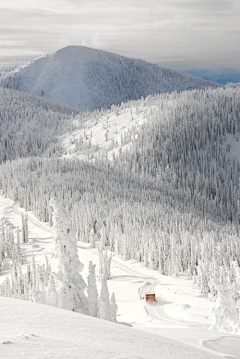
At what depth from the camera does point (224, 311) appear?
50.1 m

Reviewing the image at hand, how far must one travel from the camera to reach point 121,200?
173625 mm

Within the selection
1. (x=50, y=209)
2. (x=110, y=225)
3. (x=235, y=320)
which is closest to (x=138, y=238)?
(x=110, y=225)

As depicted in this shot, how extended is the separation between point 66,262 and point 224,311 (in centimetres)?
1824

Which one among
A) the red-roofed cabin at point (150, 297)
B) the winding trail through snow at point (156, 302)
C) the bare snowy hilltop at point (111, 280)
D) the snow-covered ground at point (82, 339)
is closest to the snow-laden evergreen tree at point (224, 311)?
the bare snowy hilltop at point (111, 280)

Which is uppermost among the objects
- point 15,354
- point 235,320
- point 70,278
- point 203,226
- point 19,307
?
point 15,354

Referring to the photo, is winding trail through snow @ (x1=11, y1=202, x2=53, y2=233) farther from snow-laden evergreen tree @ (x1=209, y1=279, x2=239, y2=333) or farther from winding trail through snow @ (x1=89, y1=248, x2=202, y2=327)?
snow-laden evergreen tree @ (x1=209, y1=279, x2=239, y2=333)

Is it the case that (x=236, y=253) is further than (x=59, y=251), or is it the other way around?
(x=236, y=253)

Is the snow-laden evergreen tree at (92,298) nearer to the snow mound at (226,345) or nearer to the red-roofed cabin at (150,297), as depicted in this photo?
the snow mound at (226,345)

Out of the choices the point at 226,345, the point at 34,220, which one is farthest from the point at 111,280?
the point at 34,220

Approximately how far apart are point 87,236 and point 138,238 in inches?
864

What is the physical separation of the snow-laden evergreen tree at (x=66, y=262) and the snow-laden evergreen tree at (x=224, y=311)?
14881 millimetres

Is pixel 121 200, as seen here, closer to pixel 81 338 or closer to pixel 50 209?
pixel 50 209

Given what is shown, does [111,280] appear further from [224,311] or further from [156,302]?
[224,311]

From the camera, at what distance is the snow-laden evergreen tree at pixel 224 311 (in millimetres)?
49500
